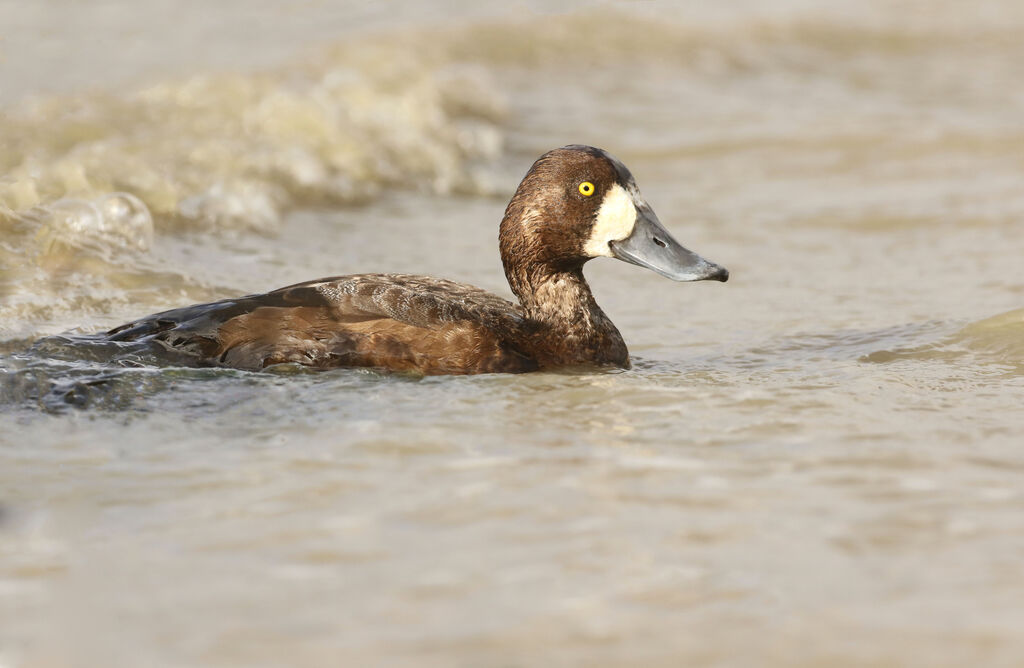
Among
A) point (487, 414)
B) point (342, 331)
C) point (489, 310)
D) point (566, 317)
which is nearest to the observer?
point (487, 414)

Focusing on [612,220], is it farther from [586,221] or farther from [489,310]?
[489,310]

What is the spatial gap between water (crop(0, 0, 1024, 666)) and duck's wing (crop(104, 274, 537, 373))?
0.11 meters

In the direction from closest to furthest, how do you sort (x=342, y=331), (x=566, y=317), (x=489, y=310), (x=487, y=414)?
(x=487, y=414) < (x=342, y=331) < (x=489, y=310) < (x=566, y=317)

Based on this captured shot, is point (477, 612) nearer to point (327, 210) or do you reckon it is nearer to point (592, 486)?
point (592, 486)

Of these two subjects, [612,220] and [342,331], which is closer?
[342,331]

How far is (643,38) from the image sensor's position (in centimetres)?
1582

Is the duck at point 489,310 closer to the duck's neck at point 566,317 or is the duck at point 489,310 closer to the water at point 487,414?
the duck's neck at point 566,317

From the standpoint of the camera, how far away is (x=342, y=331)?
16.2 feet

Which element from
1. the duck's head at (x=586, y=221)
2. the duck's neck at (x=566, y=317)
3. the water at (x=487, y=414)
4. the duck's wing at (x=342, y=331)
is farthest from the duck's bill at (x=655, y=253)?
the duck's wing at (x=342, y=331)

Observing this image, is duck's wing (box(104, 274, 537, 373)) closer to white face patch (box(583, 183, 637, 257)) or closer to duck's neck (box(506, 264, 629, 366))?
duck's neck (box(506, 264, 629, 366))

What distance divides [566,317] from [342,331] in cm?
99

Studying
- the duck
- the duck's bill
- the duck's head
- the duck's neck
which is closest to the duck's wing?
the duck

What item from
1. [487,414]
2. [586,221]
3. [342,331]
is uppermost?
[586,221]

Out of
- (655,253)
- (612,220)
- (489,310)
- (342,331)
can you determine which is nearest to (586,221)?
(612,220)
